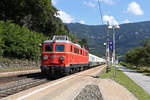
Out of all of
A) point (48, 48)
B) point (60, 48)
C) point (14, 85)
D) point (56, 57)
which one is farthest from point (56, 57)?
point (14, 85)

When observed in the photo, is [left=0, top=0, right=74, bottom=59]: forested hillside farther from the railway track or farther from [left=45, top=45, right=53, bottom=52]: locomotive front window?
the railway track

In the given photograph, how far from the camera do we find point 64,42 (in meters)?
17.1

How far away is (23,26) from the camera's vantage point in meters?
32.7

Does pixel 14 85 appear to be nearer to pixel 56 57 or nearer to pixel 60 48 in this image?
pixel 56 57

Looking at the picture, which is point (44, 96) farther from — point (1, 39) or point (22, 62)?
point (22, 62)

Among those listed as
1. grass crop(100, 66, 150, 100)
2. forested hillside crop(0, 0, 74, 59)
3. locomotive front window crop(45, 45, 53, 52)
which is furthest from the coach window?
forested hillside crop(0, 0, 74, 59)

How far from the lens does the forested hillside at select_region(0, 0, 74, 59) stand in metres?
27.1

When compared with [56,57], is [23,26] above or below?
above

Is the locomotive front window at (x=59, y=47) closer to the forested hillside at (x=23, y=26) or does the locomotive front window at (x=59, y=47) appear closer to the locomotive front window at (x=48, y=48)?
the locomotive front window at (x=48, y=48)

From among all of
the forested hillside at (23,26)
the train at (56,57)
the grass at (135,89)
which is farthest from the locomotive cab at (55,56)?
the forested hillside at (23,26)

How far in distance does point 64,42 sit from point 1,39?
1098 cm

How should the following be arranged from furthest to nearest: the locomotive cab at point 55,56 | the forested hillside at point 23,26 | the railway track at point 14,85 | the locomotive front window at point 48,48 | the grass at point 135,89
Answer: the forested hillside at point 23,26, the locomotive front window at point 48,48, the locomotive cab at point 55,56, the railway track at point 14,85, the grass at point 135,89

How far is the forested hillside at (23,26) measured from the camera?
27.1 meters

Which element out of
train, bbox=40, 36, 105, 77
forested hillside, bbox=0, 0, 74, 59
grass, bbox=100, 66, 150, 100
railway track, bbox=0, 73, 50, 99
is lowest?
grass, bbox=100, 66, 150, 100
